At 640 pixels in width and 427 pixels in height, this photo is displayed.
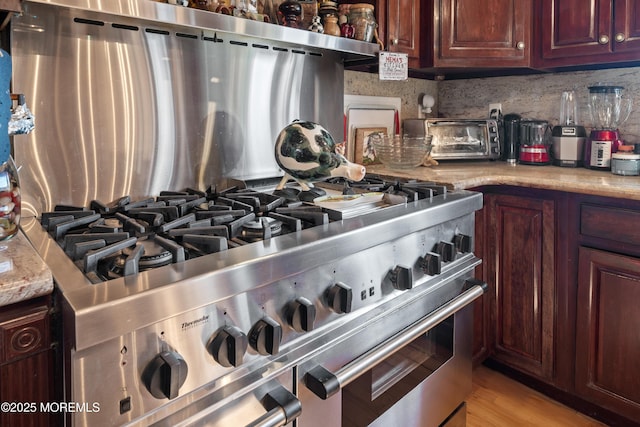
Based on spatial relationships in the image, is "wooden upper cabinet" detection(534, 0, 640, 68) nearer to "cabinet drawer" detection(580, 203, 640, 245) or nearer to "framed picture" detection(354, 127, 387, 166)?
"cabinet drawer" detection(580, 203, 640, 245)

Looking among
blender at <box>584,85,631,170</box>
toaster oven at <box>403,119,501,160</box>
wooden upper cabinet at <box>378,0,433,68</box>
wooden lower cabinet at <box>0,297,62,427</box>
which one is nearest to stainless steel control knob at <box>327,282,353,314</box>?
wooden lower cabinet at <box>0,297,62,427</box>

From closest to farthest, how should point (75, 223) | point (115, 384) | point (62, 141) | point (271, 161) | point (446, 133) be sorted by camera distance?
point (115, 384)
point (75, 223)
point (62, 141)
point (271, 161)
point (446, 133)

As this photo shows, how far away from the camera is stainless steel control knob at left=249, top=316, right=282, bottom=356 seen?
2.49ft

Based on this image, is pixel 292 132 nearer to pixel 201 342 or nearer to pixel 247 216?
pixel 247 216

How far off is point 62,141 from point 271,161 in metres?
0.66

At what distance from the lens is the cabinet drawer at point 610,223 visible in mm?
1419

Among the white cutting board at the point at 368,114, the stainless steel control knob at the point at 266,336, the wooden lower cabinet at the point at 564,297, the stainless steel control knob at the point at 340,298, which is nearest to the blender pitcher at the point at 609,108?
the wooden lower cabinet at the point at 564,297

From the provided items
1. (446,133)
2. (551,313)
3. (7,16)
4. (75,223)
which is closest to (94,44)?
(7,16)

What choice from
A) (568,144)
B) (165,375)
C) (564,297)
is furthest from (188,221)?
(568,144)

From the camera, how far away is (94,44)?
120cm

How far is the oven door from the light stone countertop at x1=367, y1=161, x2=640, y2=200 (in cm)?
44

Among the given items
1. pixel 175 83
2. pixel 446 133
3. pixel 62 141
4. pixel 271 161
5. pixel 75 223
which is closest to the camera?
pixel 75 223

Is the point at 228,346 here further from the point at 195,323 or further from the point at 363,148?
the point at 363,148

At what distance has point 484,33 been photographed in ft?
6.31
